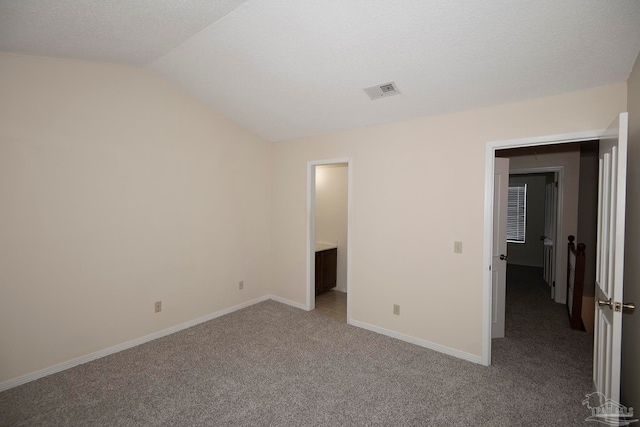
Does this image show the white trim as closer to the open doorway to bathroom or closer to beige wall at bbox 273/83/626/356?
beige wall at bbox 273/83/626/356

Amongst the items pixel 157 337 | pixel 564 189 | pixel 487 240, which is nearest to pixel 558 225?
pixel 564 189

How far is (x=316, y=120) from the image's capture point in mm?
3561

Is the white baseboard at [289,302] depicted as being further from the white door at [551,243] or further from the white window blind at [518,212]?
the white window blind at [518,212]

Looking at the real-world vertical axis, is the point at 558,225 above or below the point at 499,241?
above

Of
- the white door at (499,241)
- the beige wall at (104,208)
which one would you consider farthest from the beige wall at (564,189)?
the beige wall at (104,208)

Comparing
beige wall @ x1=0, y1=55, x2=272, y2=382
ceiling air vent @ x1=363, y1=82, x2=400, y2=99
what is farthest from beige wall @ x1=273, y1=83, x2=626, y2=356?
beige wall @ x1=0, y1=55, x2=272, y2=382

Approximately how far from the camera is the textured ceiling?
5.81 ft

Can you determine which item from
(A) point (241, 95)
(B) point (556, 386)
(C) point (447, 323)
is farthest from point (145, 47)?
(B) point (556, 386)

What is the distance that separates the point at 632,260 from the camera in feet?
6.12

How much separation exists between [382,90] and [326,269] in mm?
3043

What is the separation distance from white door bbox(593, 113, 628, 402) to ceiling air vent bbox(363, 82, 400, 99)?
1514 millimetres

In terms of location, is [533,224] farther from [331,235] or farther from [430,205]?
[430,205]

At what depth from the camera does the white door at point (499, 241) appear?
10.6 ft

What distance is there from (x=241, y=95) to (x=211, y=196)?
131 cm
